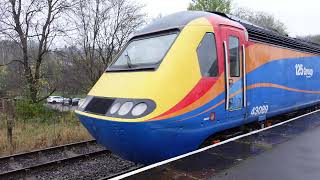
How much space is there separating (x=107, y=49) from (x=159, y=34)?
19.0 metres

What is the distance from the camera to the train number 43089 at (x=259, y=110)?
24.0ft

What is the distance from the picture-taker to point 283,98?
876 centimetres

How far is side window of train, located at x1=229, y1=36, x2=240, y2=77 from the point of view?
21.7 ft

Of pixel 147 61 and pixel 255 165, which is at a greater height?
pixel 147 61

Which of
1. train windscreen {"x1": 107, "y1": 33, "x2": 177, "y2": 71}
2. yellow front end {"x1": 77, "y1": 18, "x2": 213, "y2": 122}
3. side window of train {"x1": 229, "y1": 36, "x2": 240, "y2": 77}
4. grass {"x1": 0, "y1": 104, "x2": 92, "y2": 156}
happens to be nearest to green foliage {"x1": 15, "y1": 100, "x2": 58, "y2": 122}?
grass {"x1": 0, "y1": 104, "x2": 92, "y2": 156}

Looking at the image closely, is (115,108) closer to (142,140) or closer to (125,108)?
(125,108)

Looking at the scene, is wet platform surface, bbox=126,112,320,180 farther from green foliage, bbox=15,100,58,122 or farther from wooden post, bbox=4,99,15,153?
green foliage, bbox=15,100,58,122

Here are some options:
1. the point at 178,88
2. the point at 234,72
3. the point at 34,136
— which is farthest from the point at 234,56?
the point at 34,136

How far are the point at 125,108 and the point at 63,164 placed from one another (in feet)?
12.5

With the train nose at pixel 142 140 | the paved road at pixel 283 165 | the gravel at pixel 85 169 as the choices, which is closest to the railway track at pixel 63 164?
the gravel at pixel 85 169

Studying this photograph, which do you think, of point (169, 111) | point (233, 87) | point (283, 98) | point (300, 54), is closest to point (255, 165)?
point (169, 111)

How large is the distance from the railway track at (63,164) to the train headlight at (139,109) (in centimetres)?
256

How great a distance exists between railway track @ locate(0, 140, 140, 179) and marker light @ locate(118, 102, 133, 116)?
2.38m

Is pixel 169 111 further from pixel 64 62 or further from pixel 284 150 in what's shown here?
pixel 64 62
